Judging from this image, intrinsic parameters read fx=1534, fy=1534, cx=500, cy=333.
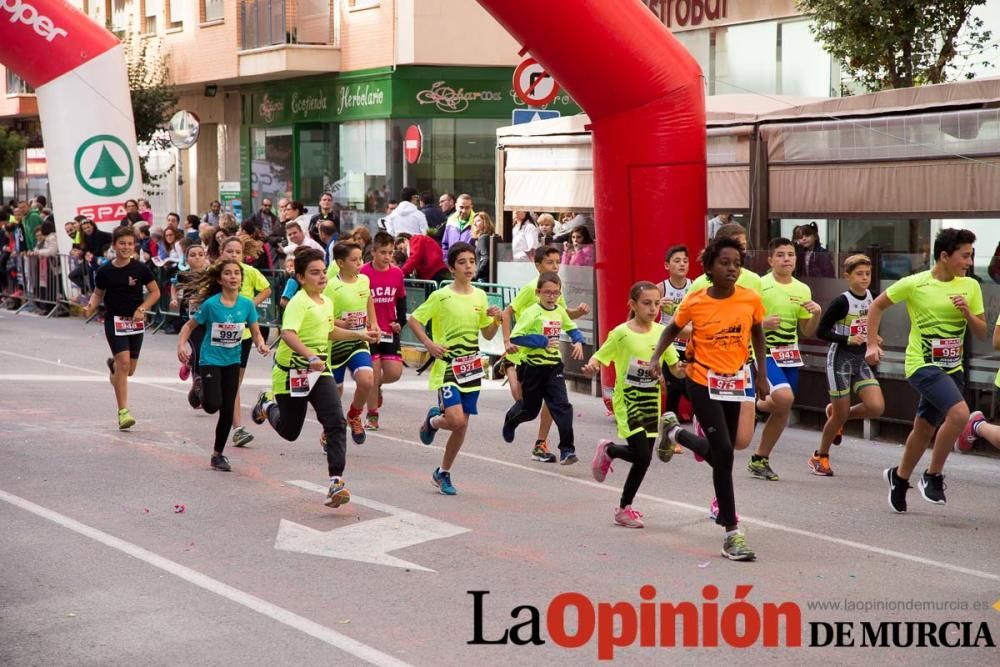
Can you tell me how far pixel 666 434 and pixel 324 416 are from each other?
88.2 inches

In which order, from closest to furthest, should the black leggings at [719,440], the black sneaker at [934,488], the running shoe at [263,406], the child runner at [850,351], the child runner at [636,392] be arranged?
the black leggings at [719,440]
the child runner at [636,392]
the black sneaker at [934,488]
the running shoe at [263,406]
the child runner at [850,351]

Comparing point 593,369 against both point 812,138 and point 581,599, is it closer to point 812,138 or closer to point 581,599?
point 581,599

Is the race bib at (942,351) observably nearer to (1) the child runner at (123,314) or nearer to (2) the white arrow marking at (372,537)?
(2) the white arrow marking at (372,537)

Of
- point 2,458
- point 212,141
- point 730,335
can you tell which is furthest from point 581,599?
point 212,141

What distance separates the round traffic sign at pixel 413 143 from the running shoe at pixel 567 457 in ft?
59.3

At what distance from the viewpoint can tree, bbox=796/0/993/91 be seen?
58.4 feet

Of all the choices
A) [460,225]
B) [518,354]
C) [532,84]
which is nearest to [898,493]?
[518,354]

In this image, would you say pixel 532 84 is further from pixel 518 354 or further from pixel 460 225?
pixel 518 354

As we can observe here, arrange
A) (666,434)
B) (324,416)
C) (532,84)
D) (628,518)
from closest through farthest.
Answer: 1. (666,434)
2. (628,518)
3. (324,416)
4. (532,84)

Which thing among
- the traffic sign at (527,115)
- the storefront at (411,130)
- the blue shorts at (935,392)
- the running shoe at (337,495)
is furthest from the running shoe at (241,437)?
the storefront at (411,130)

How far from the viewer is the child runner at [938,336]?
32.0ft

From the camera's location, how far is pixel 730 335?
28.6ft

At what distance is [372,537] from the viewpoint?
8914mm

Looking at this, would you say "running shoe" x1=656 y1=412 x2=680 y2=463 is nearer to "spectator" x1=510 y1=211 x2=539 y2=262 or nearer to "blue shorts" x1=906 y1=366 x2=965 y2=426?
"blue shorts" x1=906 y1=366 x2=965 y2=426
